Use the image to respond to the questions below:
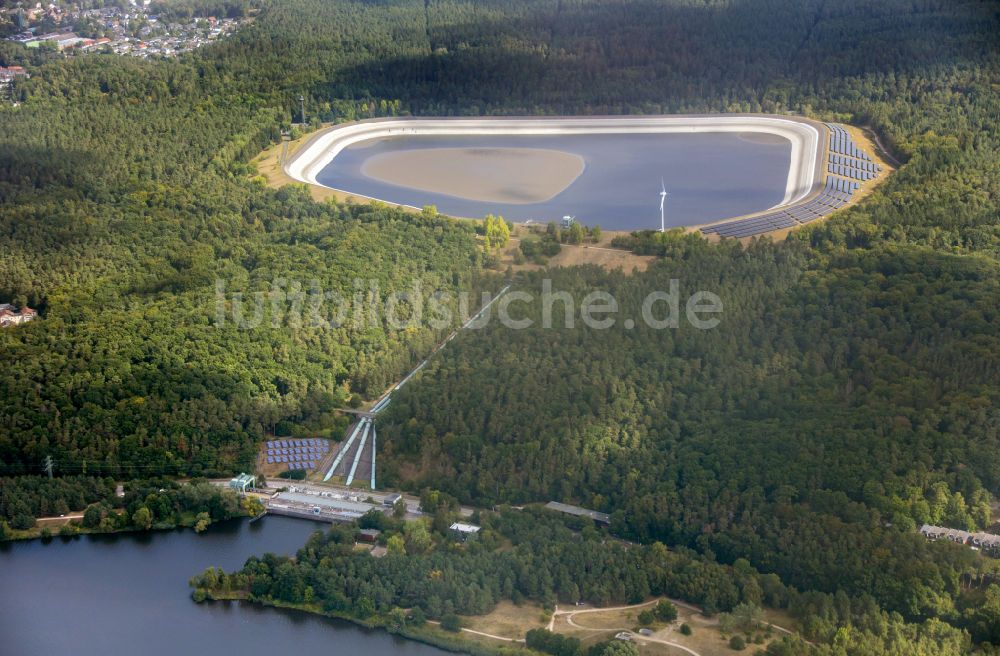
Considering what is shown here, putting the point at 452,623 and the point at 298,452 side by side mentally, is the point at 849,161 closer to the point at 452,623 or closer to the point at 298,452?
the point at 298,452

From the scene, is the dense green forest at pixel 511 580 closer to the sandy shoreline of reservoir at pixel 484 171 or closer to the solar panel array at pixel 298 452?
the solar panel array at pixel 298 452

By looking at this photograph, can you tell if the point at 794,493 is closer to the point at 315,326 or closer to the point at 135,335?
the point at 315,326

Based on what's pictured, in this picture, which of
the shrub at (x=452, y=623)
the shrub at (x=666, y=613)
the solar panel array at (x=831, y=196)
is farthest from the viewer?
the solar panel array at (x=831, y=196)

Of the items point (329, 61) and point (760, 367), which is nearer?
point (760, 367)

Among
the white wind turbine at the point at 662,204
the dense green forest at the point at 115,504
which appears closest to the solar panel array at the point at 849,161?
the white wind turbine at the point at 662,204

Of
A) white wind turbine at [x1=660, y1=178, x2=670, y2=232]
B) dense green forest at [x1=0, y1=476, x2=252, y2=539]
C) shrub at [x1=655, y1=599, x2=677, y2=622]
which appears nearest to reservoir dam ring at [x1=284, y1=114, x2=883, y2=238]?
white wind turbine at [x1=660, y1=178, x2=670, y2=232]

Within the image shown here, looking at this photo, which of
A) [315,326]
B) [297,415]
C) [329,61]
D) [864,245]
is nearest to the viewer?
[297,415]

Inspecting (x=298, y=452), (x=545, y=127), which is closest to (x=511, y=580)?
(x=298, y=452)

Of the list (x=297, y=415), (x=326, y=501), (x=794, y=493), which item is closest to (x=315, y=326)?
(x=297, y=415)
